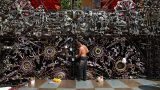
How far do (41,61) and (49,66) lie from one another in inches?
20.8

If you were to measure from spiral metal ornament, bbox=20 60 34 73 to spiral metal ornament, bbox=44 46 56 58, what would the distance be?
2.78 ft

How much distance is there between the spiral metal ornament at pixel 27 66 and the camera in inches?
667

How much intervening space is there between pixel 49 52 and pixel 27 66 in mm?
1266

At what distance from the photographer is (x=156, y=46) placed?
17.3 meters

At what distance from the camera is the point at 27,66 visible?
1695 centimetres

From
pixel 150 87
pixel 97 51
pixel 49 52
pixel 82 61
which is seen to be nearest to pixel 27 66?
pixel 49 52

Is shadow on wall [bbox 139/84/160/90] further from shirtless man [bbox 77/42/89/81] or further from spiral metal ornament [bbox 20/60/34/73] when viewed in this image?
spiral metal ornament [bbox 20/60/34/73]

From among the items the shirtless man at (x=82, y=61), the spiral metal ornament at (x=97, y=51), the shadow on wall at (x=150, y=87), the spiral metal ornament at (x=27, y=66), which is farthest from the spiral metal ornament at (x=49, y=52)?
the shadow on wall at (x=150, y=87)

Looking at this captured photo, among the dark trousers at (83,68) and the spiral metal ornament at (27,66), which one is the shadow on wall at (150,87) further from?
the spiral metal ornament at (27,66)

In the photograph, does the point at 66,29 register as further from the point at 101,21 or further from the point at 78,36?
the point at 101,21

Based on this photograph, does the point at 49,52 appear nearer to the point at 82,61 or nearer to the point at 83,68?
the point at 82,61

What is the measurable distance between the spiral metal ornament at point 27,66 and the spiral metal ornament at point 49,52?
848mm

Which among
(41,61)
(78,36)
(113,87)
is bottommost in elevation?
(113,87)

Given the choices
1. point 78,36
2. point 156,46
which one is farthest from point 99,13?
point 156,46
